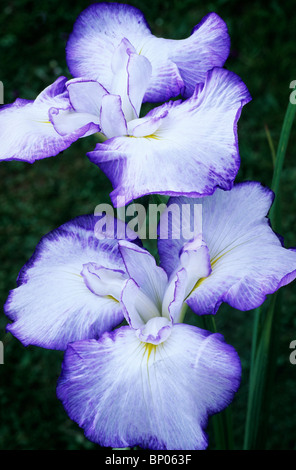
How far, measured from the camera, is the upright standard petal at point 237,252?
26.3 inches

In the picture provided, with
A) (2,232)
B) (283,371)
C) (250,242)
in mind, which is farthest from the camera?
(2,232)

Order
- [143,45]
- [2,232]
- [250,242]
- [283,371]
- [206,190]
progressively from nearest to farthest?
[206,190] → [250,242] → [143,45] → [283,371] → [2,232]

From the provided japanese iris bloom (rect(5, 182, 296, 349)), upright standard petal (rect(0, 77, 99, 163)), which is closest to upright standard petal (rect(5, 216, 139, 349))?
japanese iris bloom (rect(5, 182, 296, 349))

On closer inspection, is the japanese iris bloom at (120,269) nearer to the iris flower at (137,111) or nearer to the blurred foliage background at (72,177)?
the iris flower at (137,111)

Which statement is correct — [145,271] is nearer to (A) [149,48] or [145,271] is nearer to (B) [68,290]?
(B) [68,290]

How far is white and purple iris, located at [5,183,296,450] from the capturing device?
0.63 m

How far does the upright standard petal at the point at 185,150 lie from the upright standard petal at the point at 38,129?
0.07m

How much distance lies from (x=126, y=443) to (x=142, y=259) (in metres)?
0.24

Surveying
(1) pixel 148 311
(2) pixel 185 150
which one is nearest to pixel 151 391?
(1) pixel 148 311

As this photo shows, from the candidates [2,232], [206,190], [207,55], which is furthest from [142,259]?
[2,232]

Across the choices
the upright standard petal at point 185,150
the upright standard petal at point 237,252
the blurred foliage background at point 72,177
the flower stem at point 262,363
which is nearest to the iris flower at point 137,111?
the upright standard petal at point 185,150

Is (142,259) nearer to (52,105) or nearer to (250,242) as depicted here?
(250,242)

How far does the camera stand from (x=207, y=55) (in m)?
0.77

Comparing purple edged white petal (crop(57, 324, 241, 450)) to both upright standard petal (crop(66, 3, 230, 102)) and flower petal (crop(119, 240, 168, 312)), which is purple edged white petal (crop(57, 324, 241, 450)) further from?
upright standard petal (crop(66, 3, 230, 102))
